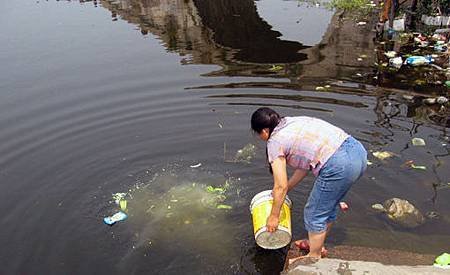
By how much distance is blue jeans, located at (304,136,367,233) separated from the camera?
3.35 m

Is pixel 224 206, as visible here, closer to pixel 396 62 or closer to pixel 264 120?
pixel 264 120

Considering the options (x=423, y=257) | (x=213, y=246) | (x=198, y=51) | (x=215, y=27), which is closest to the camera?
(x=423, y=257)

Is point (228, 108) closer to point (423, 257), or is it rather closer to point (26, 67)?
point (423, 257)

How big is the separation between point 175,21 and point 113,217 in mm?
9140

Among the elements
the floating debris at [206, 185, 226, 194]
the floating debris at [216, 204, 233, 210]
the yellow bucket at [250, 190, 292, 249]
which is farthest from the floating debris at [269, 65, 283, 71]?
the yellow bucket at [250, 190, 292, 249]

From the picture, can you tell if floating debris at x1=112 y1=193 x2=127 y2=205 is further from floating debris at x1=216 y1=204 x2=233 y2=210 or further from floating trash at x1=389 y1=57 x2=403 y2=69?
floating trash at x1=389 y1=57 x2=403 y2=69

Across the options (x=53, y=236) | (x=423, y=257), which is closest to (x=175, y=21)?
(x=53, y=236)

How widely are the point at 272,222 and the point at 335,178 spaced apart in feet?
2.23

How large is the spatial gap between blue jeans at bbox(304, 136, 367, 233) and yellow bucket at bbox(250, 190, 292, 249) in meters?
0.32

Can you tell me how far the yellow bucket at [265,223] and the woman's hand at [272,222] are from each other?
0.07 meters

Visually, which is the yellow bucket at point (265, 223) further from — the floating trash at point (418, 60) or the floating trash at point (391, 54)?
the floating trash at point (391, 54)

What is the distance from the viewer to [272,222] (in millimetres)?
3695

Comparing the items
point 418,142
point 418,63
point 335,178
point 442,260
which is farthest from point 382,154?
point 418,63

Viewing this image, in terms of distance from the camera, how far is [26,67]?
30.8 ft
